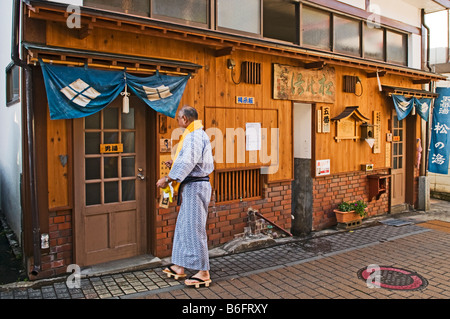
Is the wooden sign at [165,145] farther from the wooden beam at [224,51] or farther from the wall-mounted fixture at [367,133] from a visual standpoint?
the wall-mounted fixture at [367,133]

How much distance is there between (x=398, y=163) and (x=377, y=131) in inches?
70.4

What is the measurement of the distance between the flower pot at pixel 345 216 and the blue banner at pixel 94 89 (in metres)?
4.91

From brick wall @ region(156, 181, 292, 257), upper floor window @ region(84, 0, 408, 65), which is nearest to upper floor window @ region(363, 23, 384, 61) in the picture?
upper floor window @ region(84, 0, 408, 65)

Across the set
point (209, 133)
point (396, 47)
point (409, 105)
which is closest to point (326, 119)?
point (409, 105)

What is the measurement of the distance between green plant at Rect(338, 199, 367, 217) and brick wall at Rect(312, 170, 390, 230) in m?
0.25

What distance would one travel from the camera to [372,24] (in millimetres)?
10430

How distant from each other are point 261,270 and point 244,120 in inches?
112

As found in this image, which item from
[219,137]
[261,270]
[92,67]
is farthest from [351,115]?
[92,67]

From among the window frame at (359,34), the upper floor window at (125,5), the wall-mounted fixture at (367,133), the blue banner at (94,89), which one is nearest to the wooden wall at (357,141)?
the wall-mounted fixture at (367,133)

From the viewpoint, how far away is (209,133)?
7.25 m

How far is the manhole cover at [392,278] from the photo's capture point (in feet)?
19.1

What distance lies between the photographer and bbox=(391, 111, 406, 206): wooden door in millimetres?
11383

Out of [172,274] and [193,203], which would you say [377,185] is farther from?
[172,274]

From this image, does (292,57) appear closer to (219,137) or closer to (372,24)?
(219,137)
